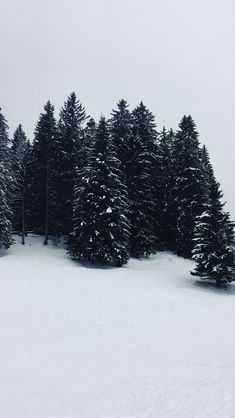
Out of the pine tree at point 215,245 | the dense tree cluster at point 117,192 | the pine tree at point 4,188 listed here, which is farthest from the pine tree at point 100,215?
the pine tree at point 215,245

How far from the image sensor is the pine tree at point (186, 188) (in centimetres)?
3784

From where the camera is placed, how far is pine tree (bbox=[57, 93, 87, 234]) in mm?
38188

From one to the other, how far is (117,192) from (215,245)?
9581 mm

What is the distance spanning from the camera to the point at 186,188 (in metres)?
38.8

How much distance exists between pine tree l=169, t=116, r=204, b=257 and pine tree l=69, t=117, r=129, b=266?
8.67 metres

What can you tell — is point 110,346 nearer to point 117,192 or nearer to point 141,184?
point 117,192

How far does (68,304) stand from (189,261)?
67.2 ft

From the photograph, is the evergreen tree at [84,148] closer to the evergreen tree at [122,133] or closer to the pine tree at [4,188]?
the evergreen tree at [122,133]

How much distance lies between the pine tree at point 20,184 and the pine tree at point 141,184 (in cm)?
1110

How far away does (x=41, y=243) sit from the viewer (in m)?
35.8

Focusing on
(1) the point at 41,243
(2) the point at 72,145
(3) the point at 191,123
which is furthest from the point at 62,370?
(3) the point at 191,123

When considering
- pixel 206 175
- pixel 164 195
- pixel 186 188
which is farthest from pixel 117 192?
pixel 206 175

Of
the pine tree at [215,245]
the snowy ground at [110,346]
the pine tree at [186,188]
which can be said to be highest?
the pine tree at [186,188]

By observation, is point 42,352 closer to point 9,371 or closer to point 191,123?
point 9,371
